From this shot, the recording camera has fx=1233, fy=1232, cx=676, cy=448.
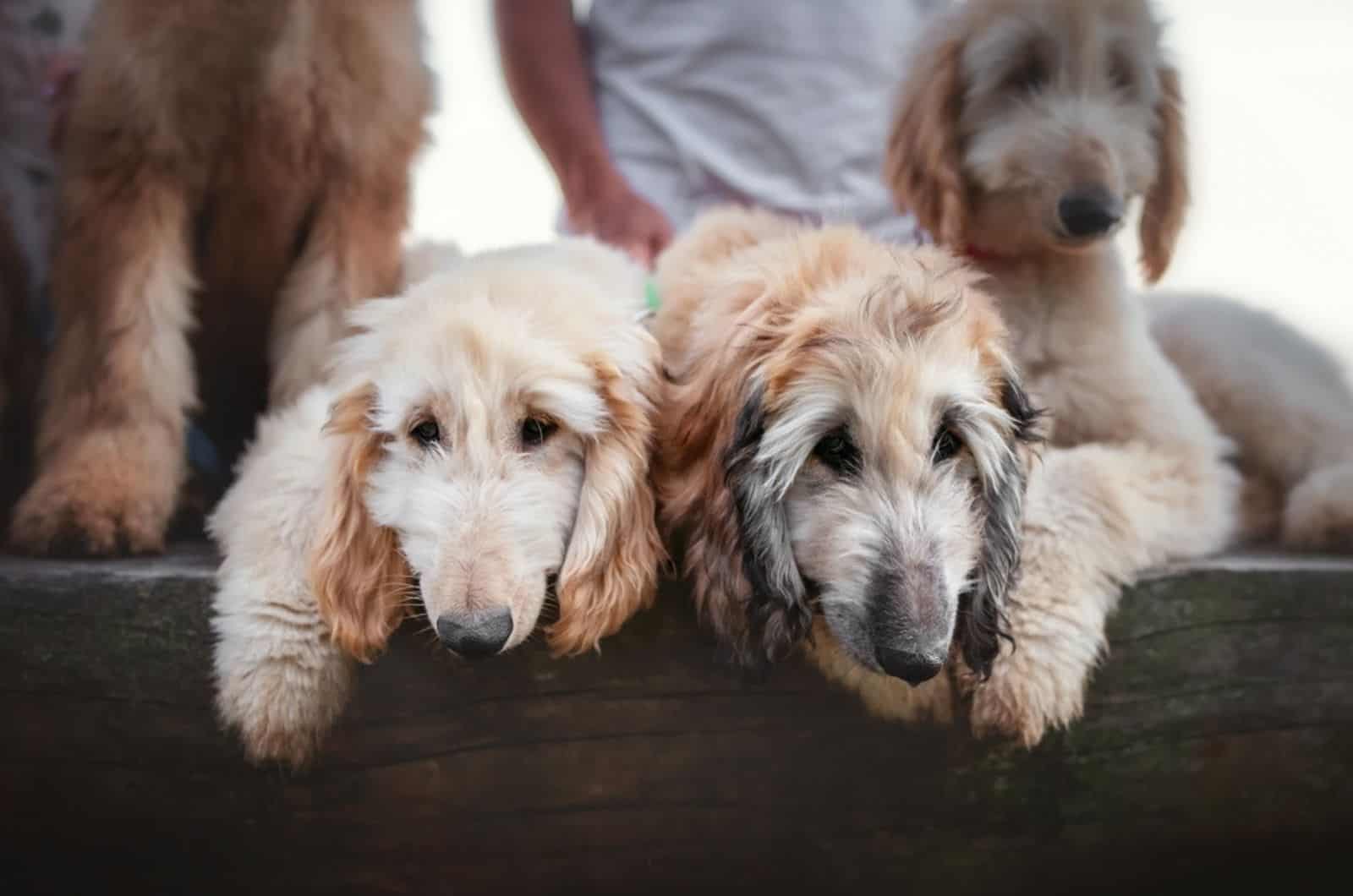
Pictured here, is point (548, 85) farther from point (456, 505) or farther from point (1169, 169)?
point (456, 505)

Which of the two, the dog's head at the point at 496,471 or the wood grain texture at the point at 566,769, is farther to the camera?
the wood grain texture at the point at 566,769

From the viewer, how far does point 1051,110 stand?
6.81 ft

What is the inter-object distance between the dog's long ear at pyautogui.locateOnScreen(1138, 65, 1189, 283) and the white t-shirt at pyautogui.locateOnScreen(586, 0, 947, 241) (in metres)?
0.81

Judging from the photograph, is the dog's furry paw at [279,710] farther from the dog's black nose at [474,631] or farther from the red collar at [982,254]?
the red collar at [982,254]

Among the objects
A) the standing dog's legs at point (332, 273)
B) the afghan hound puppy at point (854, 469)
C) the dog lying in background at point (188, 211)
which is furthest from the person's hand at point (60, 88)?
the afghan hound puppy at point (854, 469)

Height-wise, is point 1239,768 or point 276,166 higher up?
point 276,166

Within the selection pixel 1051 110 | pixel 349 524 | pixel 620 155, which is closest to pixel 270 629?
pixel 349 524

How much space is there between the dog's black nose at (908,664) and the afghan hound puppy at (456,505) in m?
0.35

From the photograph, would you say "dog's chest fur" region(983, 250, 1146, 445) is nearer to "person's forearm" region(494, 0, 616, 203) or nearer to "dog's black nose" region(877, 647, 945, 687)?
"dog's black nose" region(877, 647, 945, 687)

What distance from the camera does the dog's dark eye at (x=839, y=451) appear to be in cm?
152

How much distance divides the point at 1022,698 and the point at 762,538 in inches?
21.4

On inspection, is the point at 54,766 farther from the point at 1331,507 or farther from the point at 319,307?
the point at 1331,507

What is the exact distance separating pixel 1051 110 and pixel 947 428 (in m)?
0.81

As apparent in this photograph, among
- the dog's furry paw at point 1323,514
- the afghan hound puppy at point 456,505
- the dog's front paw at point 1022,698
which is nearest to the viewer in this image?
the afghan hound puppy at point 456,505
